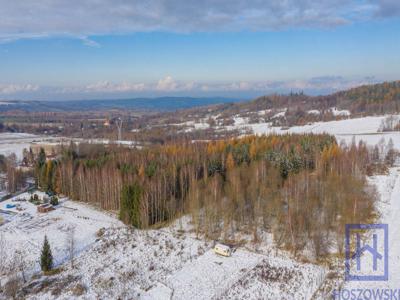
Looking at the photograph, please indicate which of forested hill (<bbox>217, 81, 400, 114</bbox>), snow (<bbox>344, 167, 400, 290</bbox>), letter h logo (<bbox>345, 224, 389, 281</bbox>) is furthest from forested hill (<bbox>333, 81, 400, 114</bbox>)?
letter h logo (<bbox>345, 224, 389, 281</bbox>)

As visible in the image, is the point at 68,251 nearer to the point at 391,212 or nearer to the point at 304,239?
the point at 304,239

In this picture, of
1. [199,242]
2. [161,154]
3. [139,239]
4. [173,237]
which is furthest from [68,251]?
[161,154]

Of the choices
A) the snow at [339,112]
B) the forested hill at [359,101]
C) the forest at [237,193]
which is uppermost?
the forested hill at [359,101]

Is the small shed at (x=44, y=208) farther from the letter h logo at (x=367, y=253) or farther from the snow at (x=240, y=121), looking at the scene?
the snow at (x=240, y=121)

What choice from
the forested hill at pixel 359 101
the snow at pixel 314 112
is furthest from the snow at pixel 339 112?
the snow at pixel 314 112

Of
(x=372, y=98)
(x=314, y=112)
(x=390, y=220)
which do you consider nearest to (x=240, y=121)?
(x=314, y=112)

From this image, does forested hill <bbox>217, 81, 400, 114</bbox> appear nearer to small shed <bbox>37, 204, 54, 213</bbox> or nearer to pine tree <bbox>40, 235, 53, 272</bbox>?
small shed <bbox>37, 204, 54, 213</bbox>

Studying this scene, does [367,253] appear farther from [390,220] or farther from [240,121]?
[240,121]
